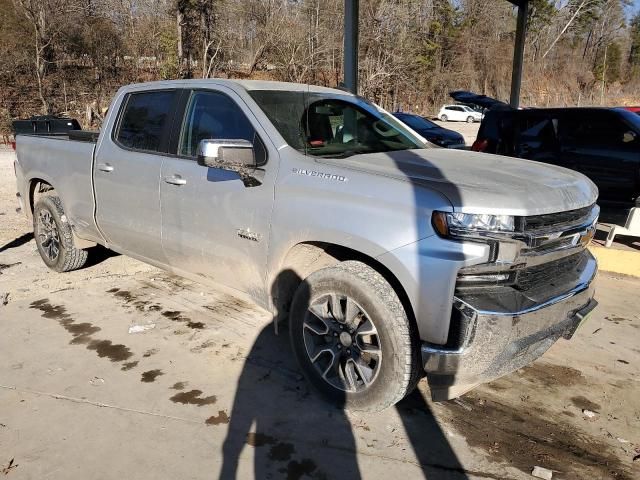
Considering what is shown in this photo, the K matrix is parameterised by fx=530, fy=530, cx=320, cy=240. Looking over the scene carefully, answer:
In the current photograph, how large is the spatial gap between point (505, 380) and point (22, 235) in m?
6.13

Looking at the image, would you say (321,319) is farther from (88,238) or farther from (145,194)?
(88,238)

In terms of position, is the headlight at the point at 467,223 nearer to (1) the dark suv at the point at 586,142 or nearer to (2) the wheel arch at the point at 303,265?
(2) the wheel arch at the point at 303,265

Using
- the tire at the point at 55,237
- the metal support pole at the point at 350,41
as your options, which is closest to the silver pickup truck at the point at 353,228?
the tire at the point at 55,237

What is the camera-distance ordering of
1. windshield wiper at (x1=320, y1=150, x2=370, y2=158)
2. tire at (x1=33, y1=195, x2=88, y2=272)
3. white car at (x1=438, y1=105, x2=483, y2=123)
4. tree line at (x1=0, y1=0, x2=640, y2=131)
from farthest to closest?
white car at (x1=438, y1=105, x2=483, y2=123)
tree line at (x1=0, y1=0, x2=640, y2=131)
tire at (x1=33, y1=195, x2=88, y2=272)
windshield wiper at (x1=320, y1=150, x2=370, y2=158)

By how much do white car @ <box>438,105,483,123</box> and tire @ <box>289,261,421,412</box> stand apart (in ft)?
128

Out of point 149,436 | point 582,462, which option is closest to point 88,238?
point 149,436

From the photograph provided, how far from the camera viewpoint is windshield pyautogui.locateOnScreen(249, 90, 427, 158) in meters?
3.48

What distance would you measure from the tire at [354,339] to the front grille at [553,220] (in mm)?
752

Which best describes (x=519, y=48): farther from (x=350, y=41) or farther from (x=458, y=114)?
(x=458, y=114)

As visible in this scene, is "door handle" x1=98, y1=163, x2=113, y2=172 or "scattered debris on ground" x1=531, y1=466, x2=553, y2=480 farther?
"door handle" x1=98, y1=163, x2=113, y2=172

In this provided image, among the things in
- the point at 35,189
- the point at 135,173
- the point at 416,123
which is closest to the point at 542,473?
the point at 135,173

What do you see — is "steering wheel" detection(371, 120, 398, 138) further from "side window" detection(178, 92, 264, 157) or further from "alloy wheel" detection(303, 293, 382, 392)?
"alloy wheel" detection(303, 293, 382, 392)

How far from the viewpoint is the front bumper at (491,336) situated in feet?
8.28

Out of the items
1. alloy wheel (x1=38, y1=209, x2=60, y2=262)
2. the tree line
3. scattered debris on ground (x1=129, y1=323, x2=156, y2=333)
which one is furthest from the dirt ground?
the tree line
